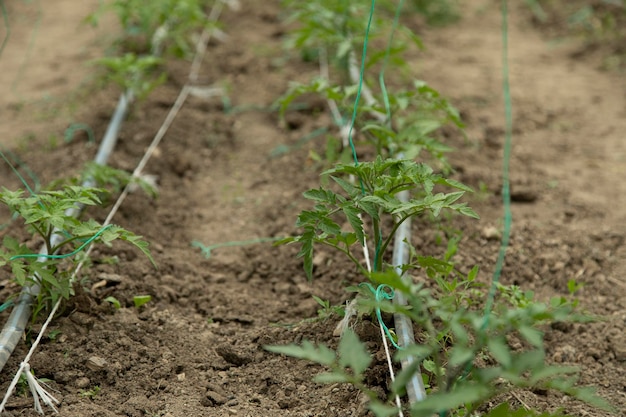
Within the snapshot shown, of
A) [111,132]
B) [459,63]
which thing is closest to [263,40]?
[459,63]

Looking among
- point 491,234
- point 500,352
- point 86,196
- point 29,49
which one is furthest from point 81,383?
point 29,49

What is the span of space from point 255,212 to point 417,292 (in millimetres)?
1581

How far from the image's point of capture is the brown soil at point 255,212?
249 centimetres

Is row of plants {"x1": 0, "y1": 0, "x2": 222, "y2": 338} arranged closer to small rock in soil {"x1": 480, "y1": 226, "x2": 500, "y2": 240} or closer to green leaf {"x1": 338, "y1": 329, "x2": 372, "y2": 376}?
green leaf {"x1": 338, "y1": 329, "x2": 372, "y2": 376}

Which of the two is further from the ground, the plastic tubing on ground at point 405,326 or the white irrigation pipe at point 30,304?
the plastic tubing on ground at point 405,326

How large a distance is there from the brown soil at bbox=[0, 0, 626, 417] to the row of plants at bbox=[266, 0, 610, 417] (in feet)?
0.53

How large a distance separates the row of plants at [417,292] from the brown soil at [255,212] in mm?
161

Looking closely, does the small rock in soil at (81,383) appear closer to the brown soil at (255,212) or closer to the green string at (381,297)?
the brown soil at (255,212)

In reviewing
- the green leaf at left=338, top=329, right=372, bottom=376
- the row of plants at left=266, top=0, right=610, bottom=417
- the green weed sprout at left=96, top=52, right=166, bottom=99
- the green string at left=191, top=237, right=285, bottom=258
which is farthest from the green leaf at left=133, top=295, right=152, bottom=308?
the green weed sprout at left=96, top=52, right=166, bottom=99

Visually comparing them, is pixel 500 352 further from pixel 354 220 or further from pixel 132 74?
pixel 132 74

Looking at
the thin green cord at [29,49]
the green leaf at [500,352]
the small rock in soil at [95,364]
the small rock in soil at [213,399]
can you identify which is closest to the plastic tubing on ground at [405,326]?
the green leaf at [500,352]

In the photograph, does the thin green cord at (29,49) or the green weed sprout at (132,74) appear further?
the thin green cord at (29,49)

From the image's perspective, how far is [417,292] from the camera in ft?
7.24

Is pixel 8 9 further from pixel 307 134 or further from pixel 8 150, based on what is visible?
pixel 307 134
